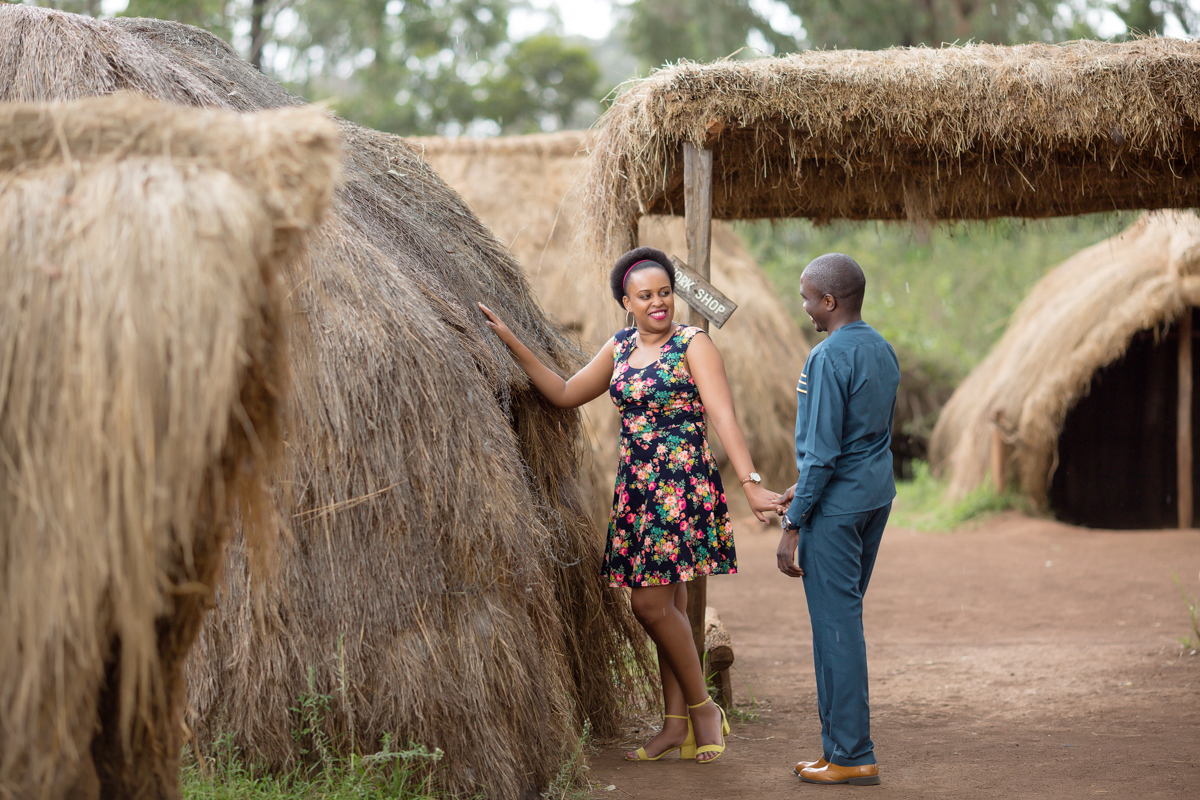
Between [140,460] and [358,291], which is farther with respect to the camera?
[358,291]

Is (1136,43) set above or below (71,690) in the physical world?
above

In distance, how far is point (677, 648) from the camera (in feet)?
11.6

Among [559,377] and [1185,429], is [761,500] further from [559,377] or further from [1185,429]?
[1185,429]

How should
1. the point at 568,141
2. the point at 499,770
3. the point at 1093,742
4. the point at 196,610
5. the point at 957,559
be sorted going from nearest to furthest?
1. the point at 196,610
2. the point at 499,770
3. the point at 1093,742
4. the point at 957,559
5. the point at 568,141

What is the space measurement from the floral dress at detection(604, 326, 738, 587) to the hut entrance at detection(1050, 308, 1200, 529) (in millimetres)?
8668

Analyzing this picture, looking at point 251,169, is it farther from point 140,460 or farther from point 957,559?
point 957,559

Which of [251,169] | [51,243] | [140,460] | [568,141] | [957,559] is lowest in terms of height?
[957,559]

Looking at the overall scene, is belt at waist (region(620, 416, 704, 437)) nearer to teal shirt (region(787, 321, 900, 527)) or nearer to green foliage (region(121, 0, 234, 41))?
teal shirt (region(787, 321, 900, 527))

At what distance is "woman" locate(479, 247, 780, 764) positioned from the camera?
3.44m

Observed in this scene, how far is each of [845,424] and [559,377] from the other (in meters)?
1.13

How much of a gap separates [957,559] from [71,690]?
26.7ft

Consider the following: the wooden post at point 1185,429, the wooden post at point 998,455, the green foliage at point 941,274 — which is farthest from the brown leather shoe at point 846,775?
the green foliage at point 941,274

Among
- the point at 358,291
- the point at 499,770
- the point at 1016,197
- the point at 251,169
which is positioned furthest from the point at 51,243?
the point at 1016,197

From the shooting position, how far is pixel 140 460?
1.62 m
